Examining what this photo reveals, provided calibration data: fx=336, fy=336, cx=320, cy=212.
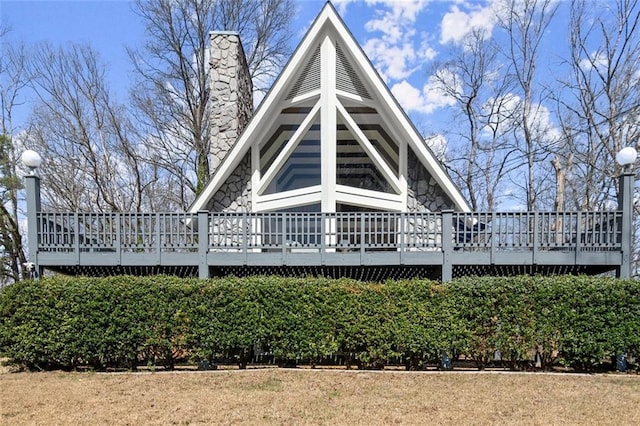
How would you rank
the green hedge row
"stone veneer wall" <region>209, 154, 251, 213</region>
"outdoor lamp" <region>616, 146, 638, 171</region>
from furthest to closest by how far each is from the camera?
1. "stone veneer wall" <region>209, 154, 251, 213</region>
2. "outdoor lamp" <region>616, 146, 638, 171</region>
3. the green hedge row

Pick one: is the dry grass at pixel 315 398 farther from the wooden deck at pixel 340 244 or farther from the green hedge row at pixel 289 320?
the wooden deck at pixel 340 244

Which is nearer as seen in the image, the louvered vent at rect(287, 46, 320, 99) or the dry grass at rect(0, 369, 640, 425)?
the dry grass at rect(0, 369, 640, 425)

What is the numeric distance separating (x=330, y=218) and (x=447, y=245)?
272cm

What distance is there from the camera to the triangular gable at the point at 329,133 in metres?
8.55

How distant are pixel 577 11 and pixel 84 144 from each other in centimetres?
2620

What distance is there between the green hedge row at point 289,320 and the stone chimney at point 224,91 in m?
5.74

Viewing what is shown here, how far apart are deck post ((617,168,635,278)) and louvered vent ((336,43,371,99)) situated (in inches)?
243

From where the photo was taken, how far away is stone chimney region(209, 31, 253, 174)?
11.0 m

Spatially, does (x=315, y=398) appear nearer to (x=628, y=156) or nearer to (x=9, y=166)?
(x=628, y=156)

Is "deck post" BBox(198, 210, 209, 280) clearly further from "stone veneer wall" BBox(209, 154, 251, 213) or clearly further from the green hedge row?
"stone veneer wall" BBox(209, 154, 251, 213)

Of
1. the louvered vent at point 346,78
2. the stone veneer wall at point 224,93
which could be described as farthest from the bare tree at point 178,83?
the louvered vent at point 346,78

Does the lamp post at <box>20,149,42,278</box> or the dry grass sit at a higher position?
the lamp post at <box>20,149,42,278</box>

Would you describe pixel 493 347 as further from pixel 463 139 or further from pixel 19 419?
pixel 463 139

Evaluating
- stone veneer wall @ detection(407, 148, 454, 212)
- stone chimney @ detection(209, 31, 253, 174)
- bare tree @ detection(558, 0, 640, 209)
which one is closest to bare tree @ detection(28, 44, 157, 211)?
stone chimney @ detection(209, 31, 253, 174)
